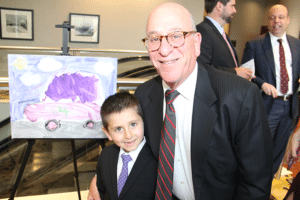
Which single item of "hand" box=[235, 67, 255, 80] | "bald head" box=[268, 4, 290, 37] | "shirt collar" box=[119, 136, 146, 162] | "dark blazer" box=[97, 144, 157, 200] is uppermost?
"bald head" box=[268, 4, 290, 37]

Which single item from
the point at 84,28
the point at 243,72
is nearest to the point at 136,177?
the point at 243,72

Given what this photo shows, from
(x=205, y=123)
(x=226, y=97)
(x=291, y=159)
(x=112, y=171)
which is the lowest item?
(x=112, y=171)

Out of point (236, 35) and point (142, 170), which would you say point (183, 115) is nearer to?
point (142, 170)

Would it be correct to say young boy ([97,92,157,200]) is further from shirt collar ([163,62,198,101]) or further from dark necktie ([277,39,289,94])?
dark necktie ([277,39,289,94])

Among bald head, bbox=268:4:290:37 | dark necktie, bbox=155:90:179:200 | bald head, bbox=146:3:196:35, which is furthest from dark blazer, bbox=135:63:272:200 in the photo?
bald head, bbox=268:4:290:37

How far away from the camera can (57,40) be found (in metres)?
6.05

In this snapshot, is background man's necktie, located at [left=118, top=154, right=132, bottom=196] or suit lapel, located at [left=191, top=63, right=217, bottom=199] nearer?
suit lapel, located at [left=191, top=63, right=217, bottom=199]

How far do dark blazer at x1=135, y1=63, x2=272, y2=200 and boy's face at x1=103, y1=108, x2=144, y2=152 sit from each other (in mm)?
350

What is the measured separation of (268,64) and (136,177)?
1.99 metres

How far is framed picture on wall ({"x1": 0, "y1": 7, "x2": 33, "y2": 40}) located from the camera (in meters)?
5.62

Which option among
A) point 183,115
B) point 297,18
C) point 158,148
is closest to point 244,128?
point 183,115

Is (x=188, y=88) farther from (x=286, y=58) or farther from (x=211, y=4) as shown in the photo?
(x=286, y=58)

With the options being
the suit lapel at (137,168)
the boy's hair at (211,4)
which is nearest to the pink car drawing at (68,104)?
the suit lapel at (137,168)

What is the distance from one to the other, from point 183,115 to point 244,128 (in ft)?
1.02
